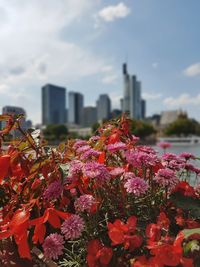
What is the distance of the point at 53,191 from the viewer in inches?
53.2

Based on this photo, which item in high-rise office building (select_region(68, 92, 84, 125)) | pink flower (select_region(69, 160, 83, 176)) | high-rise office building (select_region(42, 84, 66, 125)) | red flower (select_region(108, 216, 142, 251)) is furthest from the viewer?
high-rise office building (select_region(68, 92, 84, 125))

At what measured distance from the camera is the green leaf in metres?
1.47

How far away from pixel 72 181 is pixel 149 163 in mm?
308

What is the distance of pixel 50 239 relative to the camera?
4.19 ft

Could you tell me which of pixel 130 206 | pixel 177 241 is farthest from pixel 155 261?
pixel 130 206

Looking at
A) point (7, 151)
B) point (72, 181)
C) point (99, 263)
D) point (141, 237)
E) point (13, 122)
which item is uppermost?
point (13, 122)

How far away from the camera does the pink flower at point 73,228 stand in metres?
1.24

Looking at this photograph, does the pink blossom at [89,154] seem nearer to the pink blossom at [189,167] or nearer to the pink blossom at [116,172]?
the pink blossom at [116,172]

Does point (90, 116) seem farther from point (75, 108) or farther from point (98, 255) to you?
point (98, 255)

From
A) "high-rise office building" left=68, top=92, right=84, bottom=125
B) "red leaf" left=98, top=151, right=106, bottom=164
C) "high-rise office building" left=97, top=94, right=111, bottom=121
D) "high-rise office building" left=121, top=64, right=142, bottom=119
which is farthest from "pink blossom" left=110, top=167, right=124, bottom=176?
"high-rise office building" left=68, top=92, right=84, bottom=125

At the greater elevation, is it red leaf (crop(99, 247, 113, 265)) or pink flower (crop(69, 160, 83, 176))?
pink flower (crop(69, 160, 83, 176))

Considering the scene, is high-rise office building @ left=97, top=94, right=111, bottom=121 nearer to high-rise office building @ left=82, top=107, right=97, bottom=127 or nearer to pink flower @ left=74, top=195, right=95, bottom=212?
high-rise office building @ left=82, top=107, right=97, bottom=127

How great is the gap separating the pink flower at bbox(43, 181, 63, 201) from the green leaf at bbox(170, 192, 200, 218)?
48 cm

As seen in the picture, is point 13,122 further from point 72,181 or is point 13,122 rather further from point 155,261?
point 155,261
